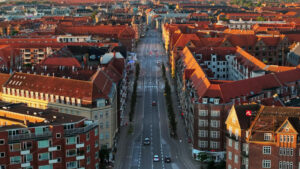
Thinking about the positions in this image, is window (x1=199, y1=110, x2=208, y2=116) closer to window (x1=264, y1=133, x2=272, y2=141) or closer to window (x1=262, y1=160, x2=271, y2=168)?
window (x1=262, y1=160, x2=271, y2=168)

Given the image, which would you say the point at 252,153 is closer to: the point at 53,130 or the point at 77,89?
the point at 53,130

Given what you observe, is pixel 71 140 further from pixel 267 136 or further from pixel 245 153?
pixel 267 136

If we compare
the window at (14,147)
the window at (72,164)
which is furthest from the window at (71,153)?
the window at (14,147)

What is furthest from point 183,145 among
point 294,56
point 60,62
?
point 294,56

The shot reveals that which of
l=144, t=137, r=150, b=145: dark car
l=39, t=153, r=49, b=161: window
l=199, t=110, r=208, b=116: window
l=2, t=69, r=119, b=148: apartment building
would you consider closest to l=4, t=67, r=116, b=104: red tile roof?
l=2, t=69, r=119, b=148: apartment building

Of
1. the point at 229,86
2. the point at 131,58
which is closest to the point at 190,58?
the point at 229,86
